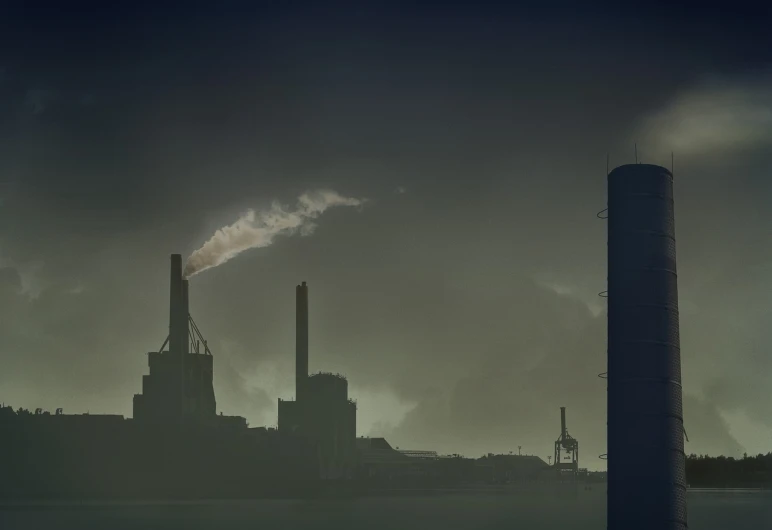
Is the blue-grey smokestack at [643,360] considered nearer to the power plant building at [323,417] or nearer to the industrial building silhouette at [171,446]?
the industrial building silhouette at [171,446]

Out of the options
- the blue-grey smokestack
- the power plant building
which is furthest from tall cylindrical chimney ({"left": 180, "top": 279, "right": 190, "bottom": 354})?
the blue-grey smokestack

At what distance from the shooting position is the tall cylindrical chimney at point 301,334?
17000 cm

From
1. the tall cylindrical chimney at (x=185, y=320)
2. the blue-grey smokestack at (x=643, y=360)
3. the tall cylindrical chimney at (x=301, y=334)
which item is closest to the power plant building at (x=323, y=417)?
the tall cylindrical chimney at (x=301, y=334)

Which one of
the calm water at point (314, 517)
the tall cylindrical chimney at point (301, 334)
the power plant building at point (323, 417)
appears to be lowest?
the calm water at point (314, 517)

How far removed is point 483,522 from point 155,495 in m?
82.3

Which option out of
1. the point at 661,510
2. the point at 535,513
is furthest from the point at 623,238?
the point at 535,513

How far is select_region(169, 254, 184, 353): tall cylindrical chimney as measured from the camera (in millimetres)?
152500

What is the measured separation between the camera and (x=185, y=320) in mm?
159375

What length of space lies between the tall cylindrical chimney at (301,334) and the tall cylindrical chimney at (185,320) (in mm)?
19253

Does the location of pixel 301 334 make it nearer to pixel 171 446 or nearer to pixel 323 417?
pixel 323 417

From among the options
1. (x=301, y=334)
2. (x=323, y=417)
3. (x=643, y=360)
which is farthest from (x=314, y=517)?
Answer: (x=643, y=360)

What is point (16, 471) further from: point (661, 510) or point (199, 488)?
point (661, 510)

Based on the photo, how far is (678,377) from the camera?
27.2 meters

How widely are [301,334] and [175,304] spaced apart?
82.2 feet
